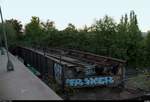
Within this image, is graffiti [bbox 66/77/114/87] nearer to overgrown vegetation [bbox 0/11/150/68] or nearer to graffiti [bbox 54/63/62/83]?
graffiti [bbox 54/63/62/83]

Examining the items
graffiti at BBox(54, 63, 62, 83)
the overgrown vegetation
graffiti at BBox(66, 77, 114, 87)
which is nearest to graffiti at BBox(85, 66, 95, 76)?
graffiti at BBox(66, 77, 114, 87)

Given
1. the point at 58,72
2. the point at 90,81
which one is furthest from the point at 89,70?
the point at 58,72

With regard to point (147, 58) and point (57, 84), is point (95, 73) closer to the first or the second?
point (57, 84)

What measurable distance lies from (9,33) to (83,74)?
35.5 meters

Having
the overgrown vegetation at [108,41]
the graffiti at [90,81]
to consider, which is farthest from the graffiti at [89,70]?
the overgrown vegetation at [108,41]

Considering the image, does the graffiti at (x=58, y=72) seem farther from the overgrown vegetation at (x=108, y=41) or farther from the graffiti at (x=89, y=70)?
the overgrown vegetation at (x=108, y=41)

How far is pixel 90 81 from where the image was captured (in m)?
15.1

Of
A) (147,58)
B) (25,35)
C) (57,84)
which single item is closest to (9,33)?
(25,35)

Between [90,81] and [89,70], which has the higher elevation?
[89,70]

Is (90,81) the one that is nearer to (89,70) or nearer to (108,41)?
(89,70)

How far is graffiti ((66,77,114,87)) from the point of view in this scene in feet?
48.6

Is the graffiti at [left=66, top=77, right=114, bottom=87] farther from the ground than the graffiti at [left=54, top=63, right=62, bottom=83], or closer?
closer

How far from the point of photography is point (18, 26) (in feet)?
190

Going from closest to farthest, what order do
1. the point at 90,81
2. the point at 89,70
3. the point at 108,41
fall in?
the point at 90,81 → the point at 89,70 → the point at 108,41
